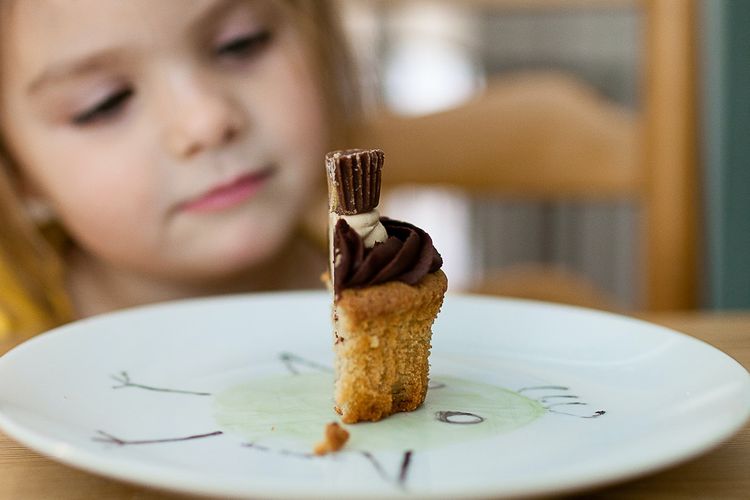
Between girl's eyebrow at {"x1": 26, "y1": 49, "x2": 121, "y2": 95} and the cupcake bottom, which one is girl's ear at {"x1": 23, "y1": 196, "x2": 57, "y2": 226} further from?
the cupcake bottom

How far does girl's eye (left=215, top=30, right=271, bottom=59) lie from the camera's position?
134 centimetres

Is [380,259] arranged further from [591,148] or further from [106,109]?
[591,148]

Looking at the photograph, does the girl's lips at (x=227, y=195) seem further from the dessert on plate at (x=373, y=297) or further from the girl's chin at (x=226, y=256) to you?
the dessert on plate at (x=373, y=297)

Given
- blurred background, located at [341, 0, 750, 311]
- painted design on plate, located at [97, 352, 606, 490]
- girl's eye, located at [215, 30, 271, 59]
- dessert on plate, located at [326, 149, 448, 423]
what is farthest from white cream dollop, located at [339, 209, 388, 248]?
blurred background, located at [341, 0, 750, 311]

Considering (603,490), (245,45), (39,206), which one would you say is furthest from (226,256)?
(603,490)

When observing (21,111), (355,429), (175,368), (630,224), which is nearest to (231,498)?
(355,429)

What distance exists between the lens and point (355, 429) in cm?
64

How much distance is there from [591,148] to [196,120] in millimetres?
805

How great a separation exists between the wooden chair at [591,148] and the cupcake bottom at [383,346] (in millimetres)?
954

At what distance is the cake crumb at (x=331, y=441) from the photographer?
56 centimetres

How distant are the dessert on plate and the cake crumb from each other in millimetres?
78

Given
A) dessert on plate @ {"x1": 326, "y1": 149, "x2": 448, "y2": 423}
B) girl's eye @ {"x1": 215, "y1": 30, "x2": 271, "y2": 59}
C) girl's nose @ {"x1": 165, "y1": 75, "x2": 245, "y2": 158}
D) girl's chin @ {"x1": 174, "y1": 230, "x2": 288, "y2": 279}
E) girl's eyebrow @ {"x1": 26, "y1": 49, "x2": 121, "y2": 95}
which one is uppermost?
girl's eye @ {"x1": 215, "y1": 30, "x2": 271, "y2": 59}

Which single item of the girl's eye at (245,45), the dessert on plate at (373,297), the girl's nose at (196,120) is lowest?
the dessert on plate at (373,297)

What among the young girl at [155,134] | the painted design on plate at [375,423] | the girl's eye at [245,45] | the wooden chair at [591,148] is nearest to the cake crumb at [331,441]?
the painted design on plate at [375,423]
